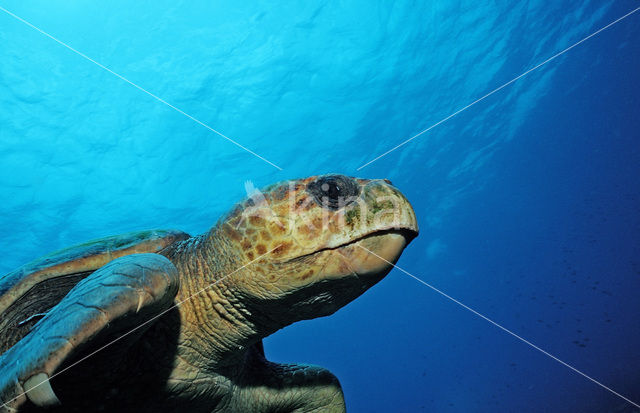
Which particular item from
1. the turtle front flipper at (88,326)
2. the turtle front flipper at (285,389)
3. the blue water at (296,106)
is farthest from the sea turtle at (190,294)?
the blue water at (296,106)

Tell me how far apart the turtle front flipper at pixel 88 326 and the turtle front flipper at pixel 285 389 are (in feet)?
6.05

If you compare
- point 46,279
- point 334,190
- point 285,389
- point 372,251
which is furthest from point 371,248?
point 46,279

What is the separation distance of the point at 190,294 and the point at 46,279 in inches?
46.6

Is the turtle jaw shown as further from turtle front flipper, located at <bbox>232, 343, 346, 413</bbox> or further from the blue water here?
the blue water

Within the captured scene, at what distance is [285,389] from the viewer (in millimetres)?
3359

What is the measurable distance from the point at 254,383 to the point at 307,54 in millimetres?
15005

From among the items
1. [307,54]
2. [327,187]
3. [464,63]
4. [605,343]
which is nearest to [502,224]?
[605,343]

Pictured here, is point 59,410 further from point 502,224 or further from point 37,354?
point 502,224

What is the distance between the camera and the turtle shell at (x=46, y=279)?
239 cm

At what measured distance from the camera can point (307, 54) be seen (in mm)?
15305

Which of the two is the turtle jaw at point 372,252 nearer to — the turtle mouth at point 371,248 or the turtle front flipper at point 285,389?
the turtle mouth at point 371,248

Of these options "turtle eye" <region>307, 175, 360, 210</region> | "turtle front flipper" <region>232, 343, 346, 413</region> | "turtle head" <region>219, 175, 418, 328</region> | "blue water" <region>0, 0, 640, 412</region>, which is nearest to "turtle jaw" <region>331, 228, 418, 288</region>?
"turtle head" <region>219, 175, 418, 328</region>

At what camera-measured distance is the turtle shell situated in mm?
2387

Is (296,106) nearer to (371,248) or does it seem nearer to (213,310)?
(213,310)
